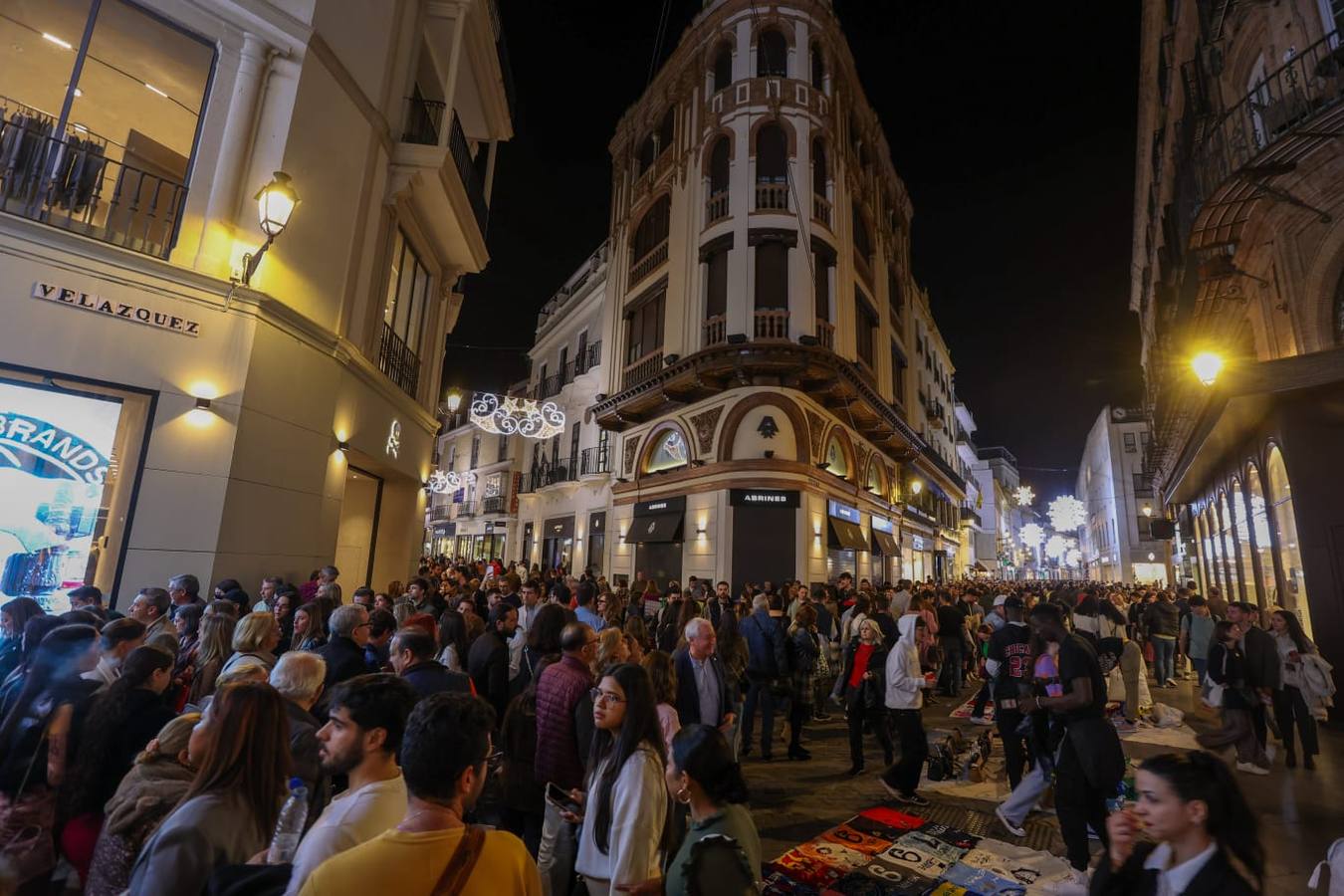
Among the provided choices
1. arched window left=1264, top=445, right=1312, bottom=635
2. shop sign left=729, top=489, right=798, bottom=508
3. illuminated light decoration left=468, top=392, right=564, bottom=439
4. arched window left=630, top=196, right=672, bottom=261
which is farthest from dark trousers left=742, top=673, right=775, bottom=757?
arched window left=630, top=196, right=672, bottom=261

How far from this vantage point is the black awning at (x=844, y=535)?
1834cm

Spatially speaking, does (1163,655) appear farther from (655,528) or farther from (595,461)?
(595,461)

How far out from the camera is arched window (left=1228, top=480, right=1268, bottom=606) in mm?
12812

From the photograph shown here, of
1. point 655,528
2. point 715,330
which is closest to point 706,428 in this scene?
point 715,330

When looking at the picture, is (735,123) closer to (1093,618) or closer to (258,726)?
(1093,618)

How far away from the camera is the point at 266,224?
7.26 meters

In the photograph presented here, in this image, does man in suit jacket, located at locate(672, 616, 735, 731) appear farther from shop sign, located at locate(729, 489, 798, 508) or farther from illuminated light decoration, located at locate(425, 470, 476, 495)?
illuminated light decoration, located at locate(425, 470, 476, 495)

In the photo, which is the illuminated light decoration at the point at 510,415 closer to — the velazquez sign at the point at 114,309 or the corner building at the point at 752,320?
the corner building at the point at 752,320

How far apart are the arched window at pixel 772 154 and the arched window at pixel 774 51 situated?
220cm

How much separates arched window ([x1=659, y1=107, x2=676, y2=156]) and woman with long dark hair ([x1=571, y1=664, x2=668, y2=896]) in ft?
78.4

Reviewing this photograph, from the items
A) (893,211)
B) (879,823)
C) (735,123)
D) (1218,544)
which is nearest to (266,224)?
(879,823)

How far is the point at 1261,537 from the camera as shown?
11750 millimetres

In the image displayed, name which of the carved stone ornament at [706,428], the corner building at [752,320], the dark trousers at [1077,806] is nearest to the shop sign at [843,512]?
the corner building at [752,320]

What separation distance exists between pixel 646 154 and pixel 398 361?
17.2 meters
